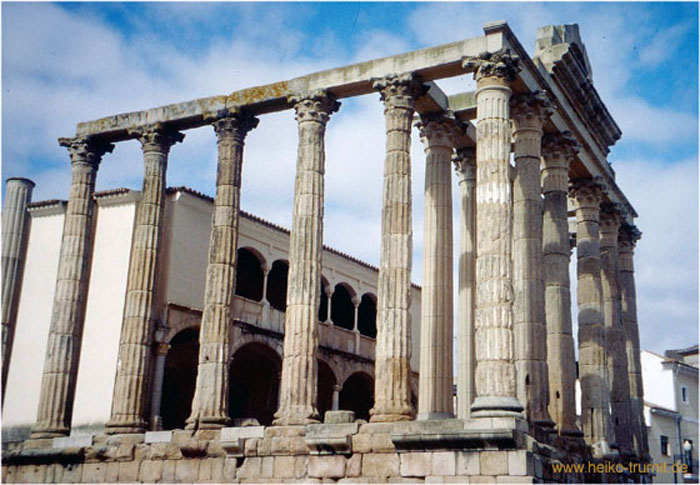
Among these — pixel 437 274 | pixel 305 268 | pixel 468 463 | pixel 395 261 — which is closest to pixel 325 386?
pixel 437 274

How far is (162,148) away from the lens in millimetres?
24281

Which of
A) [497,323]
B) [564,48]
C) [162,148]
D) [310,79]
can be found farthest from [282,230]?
[497,323]

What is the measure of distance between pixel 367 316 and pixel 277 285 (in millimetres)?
5139

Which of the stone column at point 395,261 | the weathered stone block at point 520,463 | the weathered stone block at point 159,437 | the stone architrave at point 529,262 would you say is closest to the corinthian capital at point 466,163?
the stone architrave at point 529,262

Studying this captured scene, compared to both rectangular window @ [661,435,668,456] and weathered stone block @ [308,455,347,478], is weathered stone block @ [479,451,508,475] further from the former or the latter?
rectangular window @ [661,435,668,456]

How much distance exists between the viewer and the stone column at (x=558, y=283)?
71.6 feet

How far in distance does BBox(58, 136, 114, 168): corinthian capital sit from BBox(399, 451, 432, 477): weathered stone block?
41.8ft

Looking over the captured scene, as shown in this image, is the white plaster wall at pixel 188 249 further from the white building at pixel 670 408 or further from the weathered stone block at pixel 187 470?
the white building at pixel 670 408

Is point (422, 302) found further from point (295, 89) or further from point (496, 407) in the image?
point (295, 89)

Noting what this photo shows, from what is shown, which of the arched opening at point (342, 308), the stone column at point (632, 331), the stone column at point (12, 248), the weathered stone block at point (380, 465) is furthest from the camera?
the arched opening at point (342, 308)

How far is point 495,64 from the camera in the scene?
64.7 ft

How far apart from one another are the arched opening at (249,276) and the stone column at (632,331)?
38.7 ft

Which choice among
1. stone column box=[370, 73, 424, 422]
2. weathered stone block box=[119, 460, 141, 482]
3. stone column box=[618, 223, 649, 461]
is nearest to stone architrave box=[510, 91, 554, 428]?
stone column box=[370, 73, 424, 422]

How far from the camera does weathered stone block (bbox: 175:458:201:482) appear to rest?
20266 mm
